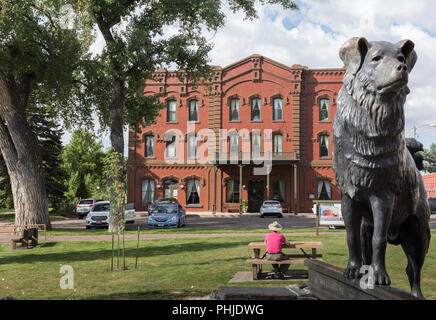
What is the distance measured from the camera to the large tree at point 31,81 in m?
18.3

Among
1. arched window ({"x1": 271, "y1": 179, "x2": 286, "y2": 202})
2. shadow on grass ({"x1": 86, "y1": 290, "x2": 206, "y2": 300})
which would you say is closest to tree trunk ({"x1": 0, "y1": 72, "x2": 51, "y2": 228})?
shadow on grass ({"x1": 86, "y1": 290, "x2": 206, "y2": 300})

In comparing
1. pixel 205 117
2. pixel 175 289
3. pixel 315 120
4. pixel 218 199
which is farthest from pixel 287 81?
pixel 175 289

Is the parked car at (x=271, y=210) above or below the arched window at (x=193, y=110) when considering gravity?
below

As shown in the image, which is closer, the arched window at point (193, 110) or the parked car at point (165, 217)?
the parked car at point (165, 217)

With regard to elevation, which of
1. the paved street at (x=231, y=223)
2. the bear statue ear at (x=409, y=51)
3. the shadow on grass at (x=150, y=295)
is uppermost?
the bear statue ear at (x=409, y=51)

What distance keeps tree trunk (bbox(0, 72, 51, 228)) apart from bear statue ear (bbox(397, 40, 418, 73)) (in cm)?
1885

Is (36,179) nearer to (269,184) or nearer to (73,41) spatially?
(73,41)

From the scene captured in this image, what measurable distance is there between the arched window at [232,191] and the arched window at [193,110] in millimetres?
6837

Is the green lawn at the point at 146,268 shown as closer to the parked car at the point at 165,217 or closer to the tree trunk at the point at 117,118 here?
the tree trunk at the point at 117,118

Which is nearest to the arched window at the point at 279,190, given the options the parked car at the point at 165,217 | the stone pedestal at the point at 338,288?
the parked car at the point at 165,217

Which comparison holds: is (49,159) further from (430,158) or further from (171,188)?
(430,158)

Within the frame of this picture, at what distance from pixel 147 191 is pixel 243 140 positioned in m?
10.2

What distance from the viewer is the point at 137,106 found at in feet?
72.0

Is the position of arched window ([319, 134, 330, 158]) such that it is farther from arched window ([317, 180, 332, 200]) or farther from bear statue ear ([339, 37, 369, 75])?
bear statue ear ([339, 37, 369, 75])
